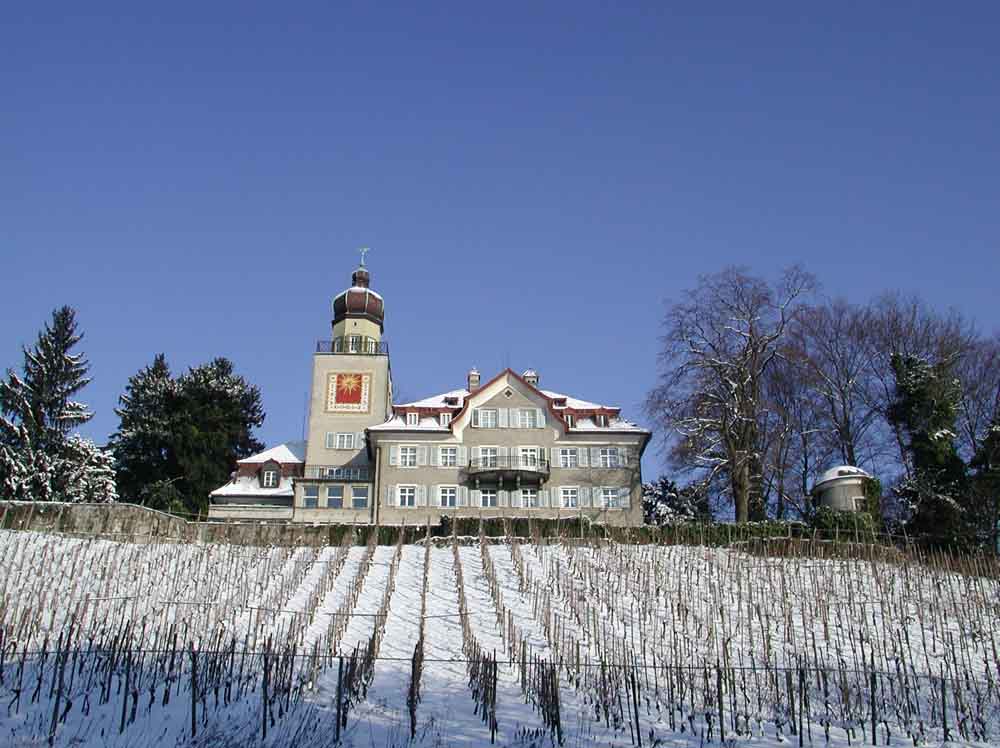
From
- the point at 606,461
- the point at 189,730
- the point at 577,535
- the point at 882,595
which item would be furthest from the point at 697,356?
the point at 189,730

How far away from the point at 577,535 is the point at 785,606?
403 inches

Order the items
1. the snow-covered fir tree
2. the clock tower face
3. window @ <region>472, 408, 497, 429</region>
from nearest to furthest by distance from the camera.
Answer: the snow-covered fir tree, window @ <region>472, 408, 497, 429</region>, the clock tower face

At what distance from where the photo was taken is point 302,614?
17797 mm

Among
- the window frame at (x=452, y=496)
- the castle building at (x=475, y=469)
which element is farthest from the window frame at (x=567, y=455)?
the window frame at (x=452, y=496)

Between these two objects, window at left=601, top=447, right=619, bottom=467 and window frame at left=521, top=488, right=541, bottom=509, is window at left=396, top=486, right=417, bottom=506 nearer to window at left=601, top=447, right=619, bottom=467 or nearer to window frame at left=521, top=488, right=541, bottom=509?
window frame at left=521, top=488, right=541, bottom=509

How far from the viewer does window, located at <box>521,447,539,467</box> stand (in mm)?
41531

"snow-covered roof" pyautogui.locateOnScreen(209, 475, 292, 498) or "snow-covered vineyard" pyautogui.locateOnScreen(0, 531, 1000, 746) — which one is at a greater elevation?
"snow-covered roof" pyautogui.locateOnScreen(209, 475, 292, 498)

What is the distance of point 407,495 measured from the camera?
4141 cm

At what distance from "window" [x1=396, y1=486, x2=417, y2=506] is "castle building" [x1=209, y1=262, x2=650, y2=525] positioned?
0.04 meters

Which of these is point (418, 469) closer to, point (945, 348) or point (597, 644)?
point (945, 348)

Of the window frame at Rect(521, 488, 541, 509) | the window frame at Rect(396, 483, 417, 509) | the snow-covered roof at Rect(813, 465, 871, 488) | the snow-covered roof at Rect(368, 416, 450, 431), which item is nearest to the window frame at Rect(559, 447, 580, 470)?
the window frame at Rect(521, 488, 541, 509)

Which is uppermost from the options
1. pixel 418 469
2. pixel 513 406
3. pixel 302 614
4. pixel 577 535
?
pixel 513 406

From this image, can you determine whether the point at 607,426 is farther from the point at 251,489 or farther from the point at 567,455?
the point at 251,489

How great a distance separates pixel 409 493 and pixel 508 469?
14.4 feet
